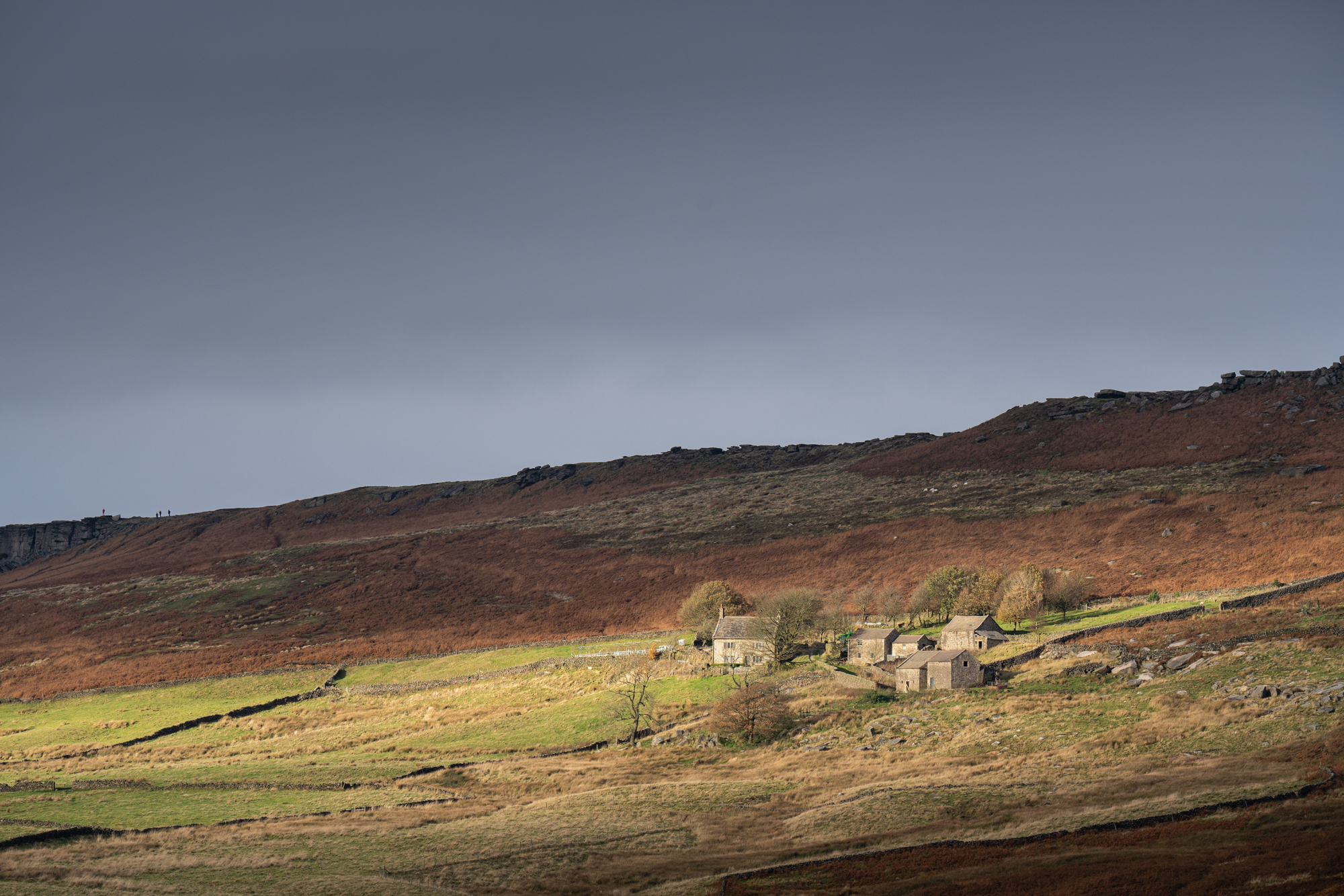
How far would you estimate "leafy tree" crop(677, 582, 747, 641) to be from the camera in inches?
3221

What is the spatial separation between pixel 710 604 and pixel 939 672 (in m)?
28.9

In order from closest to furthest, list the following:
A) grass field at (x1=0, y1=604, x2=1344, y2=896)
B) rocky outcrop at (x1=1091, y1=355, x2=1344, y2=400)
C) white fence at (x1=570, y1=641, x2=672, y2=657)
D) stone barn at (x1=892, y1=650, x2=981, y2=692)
A: grass field at (x1=0, y1=604, x2=1344, y2=896)
stone barn at (x1=892, y1=650, x2=981, y2=692)
white fence at (x1=570, y1=641, x2=672, y2=657)
rocky outcrop at (x1=1091, y1=355, x2=1344, y2=400)

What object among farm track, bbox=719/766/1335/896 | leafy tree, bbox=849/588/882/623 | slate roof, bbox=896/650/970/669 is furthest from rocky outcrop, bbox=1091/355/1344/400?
farm track, bbox=719/766/1335/896

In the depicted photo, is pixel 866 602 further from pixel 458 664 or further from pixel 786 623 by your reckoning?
pixel 458 664

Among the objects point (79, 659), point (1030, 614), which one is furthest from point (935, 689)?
point (79, 659)

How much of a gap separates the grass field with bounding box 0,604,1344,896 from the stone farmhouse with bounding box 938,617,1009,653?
7.11m

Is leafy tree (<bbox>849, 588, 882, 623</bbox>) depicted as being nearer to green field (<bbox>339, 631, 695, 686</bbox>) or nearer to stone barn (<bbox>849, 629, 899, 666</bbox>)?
green field (<bbox>339, 631, 695, 686</bbox>)

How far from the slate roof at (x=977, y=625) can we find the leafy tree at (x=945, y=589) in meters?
10.8

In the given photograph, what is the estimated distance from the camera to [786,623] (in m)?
69.1

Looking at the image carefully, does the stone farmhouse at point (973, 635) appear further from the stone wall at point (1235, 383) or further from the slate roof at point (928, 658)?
the stone wall at point (1235, 383)

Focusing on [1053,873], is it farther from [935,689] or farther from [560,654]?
[560,654]

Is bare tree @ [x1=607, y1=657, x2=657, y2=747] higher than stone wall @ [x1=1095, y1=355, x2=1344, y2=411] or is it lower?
lower

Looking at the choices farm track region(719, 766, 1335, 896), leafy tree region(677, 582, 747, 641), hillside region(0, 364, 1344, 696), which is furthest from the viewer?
hillside region(0, 364, 1344, 696)

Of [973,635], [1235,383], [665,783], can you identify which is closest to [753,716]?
[665,783]
